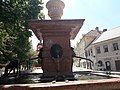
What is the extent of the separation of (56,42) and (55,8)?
1.42 m

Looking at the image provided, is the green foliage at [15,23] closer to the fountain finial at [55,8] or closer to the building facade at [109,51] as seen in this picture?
the fountain finial at [55,8]

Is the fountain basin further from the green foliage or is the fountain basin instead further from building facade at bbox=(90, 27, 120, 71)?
building facade at bbox=(90, 27, 120, 71)

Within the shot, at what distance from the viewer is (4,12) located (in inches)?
653

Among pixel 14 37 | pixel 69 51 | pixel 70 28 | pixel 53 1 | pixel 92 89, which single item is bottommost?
pixel 92 89

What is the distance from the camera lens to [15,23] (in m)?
18.5

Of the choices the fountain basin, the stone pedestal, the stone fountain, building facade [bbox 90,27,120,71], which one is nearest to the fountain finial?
the stone fountain

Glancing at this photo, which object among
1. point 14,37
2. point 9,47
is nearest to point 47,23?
point 14,37

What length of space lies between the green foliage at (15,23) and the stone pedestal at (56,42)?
429 inches

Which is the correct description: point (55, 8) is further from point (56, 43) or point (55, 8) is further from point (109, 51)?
point (109, 51)

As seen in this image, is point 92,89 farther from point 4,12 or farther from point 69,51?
point 4,12

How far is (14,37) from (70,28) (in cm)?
1952

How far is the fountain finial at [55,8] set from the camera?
7.30 meters

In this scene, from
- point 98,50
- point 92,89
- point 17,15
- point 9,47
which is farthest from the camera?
point 98,50

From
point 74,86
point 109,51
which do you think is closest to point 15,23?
point 74,86
